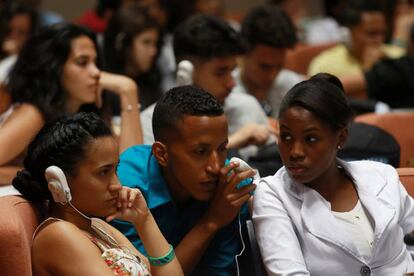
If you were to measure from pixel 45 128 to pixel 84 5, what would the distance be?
4.36 m

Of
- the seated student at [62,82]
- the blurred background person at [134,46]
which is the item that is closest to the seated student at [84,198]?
the seated student at [62,82]

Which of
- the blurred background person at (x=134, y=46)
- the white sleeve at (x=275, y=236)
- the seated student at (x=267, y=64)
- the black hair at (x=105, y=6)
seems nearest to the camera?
the white sleeve at (x=275, y=236)

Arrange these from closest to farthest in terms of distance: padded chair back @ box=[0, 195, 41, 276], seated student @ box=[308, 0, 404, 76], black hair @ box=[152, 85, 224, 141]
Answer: padded chair back @ box=[0, 195, 41, 276] < black hair @ box=[152, 85, 224, 141] < seated student @ box=[308, 0, 404, 76]

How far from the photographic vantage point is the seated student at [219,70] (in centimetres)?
289

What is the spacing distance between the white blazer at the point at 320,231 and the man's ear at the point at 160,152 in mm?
247

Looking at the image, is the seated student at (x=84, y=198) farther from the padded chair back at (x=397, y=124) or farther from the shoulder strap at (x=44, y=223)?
the padded chair back at (x=397, y=124)

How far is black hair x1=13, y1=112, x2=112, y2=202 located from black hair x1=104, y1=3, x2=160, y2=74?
80.4 inches

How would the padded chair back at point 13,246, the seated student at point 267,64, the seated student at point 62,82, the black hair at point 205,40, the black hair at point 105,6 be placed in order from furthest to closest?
the black hair at point 105,6
the seated student at point 267,64
the black hair at point 205,40
the seated student at point 62,82
the padded chair back at point 13,246

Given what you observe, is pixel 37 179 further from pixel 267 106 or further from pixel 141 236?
pixel 267 106

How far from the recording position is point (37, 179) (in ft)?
6.53

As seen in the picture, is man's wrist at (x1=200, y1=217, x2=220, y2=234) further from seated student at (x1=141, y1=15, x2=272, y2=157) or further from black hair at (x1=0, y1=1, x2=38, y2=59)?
black hair at (x1=0, y1=1, x2=38, y2=59)

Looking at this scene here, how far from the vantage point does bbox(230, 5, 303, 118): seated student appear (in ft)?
12.0

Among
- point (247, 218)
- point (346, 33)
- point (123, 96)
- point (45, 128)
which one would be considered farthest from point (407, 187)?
point (346, 33)

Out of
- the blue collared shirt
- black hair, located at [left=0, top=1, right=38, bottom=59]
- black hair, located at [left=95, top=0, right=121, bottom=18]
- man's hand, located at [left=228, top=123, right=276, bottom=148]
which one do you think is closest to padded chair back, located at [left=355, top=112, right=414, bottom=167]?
man's hand, located at [left=228, top=123, right=276, bottom=148]
